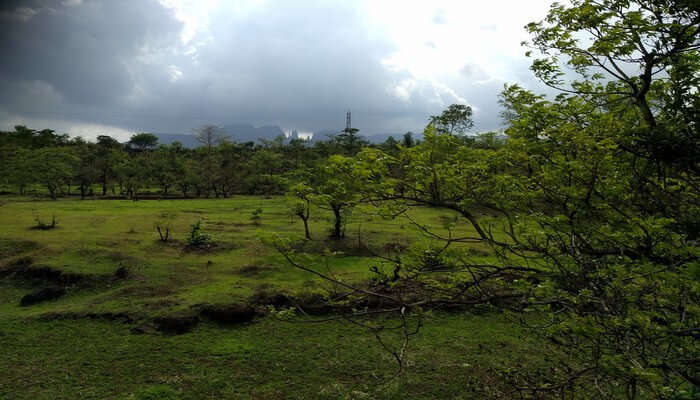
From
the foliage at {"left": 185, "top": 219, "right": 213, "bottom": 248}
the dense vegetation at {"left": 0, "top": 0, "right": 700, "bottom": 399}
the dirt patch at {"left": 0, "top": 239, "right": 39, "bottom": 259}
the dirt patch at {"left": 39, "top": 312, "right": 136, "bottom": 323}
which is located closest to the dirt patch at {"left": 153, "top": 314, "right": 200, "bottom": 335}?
the dirt patch at {"left": 39, "top": 312, "right": 136, "bottom": 323}

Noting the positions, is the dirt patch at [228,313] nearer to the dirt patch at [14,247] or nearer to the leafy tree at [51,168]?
the dirt patch at [14,247]

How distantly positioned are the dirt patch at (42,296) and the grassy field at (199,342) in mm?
226

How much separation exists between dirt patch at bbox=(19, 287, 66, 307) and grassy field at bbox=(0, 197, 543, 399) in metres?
0.23

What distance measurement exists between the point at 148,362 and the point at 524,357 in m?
10.3

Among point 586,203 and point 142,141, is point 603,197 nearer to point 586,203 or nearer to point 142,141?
point 586,203

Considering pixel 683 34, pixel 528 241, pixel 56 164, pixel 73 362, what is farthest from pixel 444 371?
pixel 56 164

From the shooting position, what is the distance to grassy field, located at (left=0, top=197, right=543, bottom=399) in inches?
350

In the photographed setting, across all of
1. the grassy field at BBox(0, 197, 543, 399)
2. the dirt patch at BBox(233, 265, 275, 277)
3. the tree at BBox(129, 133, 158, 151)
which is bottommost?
the grassy field at BBox(0, 197, 543, 399)

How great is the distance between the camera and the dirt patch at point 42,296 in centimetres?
1300

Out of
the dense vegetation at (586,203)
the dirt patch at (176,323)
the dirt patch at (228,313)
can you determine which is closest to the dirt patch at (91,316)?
the dirt patch at (176,323)

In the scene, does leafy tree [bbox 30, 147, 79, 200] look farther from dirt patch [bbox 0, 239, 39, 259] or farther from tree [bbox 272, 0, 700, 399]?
tree [bbox 272, 0, 700, 399]

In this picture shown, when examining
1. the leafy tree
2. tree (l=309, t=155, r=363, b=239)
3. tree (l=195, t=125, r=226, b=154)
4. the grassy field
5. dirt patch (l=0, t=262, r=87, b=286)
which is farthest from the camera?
tree (l=195, t=125, r=226, b=154)

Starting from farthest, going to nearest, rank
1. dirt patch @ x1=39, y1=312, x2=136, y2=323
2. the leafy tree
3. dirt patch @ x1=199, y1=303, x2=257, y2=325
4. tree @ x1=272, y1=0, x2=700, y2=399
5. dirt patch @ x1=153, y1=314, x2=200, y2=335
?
the leafy tree, dirt patch @ x1=199, y1=303, x2=257, y2=325, dirt patch @ x1=39, y1=312, x2=136, y2=323, dirt patch @ x1=153, y1=314, x2=200, y2=335, tree @ x1=272, y1=0, x2=700, y2=399

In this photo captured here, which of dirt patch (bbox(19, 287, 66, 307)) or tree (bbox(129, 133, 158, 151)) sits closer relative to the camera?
dirt patch (bbox(19, 287, 66, 307))
